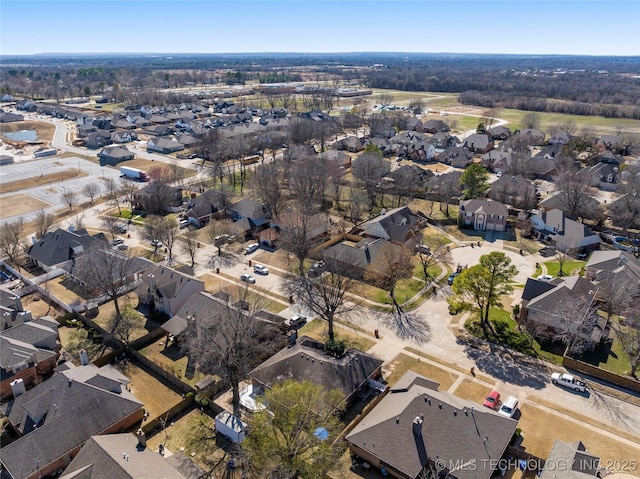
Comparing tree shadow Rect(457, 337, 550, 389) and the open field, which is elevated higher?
the open field

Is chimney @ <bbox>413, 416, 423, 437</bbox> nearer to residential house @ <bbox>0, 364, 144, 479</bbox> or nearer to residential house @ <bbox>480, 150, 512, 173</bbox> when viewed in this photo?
residential house @ <bbox>0, 364, 144, 479</bbox>

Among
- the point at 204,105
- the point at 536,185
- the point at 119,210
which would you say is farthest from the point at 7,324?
the point at 204,105

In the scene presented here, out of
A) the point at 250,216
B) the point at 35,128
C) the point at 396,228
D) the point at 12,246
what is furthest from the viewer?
the point at 35,128

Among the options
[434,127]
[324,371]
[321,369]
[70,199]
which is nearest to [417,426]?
[324,371]

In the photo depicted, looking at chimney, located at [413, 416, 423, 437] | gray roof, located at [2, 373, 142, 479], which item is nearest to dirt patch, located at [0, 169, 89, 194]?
gray roof, located at [2, 373, 142, 479]

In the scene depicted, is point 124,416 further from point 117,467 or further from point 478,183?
point 478,183

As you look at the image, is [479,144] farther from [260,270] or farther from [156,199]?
[156,199]
